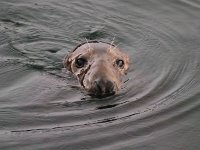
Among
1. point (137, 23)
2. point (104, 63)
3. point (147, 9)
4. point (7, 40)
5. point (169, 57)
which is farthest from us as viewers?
point (147, 9)

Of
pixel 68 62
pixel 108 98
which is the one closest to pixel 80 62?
pixel 68 62

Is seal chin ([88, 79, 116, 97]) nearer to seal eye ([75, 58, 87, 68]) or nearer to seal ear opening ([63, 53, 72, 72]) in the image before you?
seal eye ([75, 58, 87, 68])

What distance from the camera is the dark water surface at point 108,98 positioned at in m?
6.56

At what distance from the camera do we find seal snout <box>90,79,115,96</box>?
7375 mm

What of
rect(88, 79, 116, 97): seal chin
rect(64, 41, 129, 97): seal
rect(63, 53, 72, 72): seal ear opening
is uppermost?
rect(63, 53, 72, 72): seal ear opening

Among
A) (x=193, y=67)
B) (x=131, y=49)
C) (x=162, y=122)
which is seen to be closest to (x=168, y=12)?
(x=131, y=49)

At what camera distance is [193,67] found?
906cm

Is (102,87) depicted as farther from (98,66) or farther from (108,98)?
(98,66)

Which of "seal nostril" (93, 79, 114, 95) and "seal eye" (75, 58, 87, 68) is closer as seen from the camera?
"seal nostril" (93, 79, 114, 95)

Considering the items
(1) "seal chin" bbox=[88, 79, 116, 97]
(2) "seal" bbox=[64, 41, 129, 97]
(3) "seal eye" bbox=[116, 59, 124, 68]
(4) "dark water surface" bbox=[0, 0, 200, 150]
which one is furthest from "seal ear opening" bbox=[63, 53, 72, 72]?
(1) "seal chin" bbox=[88, 79, 116, 97]

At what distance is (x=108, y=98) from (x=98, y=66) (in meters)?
0.53

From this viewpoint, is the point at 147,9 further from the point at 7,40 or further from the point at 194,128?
the point at 194,128

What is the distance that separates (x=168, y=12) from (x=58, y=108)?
5211mm

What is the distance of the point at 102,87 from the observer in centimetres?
739
